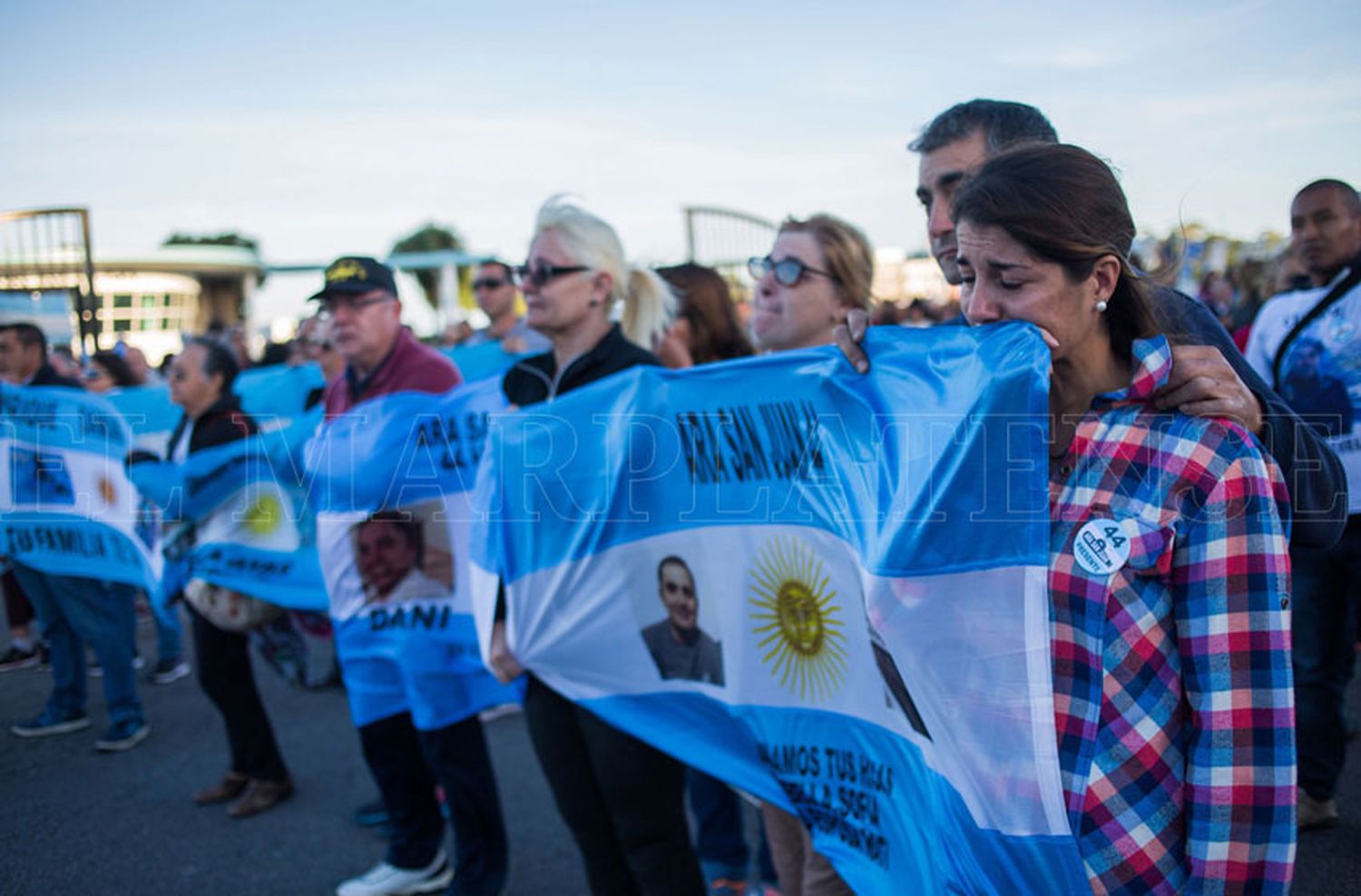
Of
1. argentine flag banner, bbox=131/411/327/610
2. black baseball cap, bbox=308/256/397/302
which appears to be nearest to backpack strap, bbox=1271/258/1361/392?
black baseball cap, bbox=308/256/397/302

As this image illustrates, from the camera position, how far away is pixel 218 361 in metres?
4.55

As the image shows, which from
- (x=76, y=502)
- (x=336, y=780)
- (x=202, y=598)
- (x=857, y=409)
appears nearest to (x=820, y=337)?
(x=857, y=409)

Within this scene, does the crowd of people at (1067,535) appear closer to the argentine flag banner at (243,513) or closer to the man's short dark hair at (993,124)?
the man's short dark hair at (993,124)

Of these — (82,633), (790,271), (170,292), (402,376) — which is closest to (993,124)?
(790,271)

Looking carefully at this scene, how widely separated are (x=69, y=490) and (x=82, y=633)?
835mm

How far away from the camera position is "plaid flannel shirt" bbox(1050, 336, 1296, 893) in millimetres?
1340

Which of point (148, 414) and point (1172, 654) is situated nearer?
point (1172, 654)

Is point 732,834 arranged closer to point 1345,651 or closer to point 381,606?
point 381,606

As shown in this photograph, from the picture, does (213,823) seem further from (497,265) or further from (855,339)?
(855,339)

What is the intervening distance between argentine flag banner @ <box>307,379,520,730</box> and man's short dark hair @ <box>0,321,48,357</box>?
350cm

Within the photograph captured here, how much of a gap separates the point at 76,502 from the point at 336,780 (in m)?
2.34

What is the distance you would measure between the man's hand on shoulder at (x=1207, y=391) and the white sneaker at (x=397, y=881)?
125 inches

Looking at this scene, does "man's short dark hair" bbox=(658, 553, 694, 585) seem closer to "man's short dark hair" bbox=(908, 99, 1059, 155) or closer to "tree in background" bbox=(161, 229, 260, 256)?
"man's short dark hair" bbox=(908, 99, 1059, 155)

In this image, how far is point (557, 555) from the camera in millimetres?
2736
